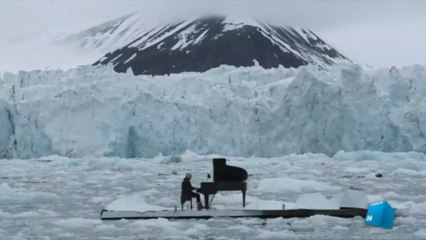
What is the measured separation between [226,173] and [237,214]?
122 cm

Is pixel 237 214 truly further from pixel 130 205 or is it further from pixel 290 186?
pixel 290 186

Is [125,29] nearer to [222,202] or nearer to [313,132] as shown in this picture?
[313,132]

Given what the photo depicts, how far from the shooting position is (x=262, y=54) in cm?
11462

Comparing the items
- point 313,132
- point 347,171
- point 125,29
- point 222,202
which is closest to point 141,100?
point 313,132

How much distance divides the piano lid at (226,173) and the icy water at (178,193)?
128 cm

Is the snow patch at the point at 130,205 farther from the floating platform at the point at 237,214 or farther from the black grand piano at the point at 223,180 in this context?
the black grand piano at the point at 223,180

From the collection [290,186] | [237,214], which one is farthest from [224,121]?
[237,214]

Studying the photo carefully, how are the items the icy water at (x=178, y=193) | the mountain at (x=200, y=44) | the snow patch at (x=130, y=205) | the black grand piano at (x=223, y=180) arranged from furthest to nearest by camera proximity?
1. the mountain at (x=200, y=44)
2. the snow patch at (x=130, y=205)
3. the black grand piano at (x=223, y=180)
4. the icy water at (x=178, y=193)

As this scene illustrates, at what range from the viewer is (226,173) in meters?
14.8

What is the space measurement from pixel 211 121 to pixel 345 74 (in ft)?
27.1

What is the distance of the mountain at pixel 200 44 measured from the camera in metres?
112

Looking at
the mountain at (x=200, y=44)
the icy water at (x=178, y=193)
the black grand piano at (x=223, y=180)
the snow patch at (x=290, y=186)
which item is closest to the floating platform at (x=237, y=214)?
the icy water at (x=178, y=193)

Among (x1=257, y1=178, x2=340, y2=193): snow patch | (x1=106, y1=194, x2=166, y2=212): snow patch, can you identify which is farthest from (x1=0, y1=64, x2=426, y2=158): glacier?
(x1=106, y1=194, x2=166, y2=212): snow patch

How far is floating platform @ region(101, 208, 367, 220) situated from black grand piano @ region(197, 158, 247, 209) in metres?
0.64
